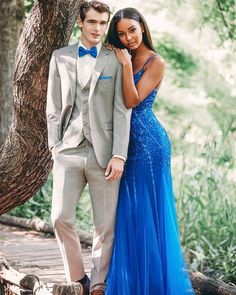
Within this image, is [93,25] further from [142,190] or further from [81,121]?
[142,190]

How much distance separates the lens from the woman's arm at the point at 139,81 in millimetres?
4008

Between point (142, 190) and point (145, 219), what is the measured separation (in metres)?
0.17

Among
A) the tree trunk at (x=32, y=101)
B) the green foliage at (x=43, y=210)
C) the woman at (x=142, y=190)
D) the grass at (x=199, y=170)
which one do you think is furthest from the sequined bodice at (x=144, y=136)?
the green foliage at (x=43, y=210)

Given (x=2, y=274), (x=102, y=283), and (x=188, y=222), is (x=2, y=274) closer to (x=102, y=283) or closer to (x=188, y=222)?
(x=102, y=283)

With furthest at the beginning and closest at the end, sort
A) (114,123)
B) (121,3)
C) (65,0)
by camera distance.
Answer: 1. (121,3)
2. (65,0)
3. (114,123)

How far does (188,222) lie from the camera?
24.4 ft

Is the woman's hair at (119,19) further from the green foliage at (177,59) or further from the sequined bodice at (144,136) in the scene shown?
the green foliage at (177,59)

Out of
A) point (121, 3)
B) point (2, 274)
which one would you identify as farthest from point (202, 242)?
point (121, 3)

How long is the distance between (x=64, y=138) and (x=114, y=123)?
293mm

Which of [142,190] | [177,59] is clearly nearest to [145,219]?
[142,190]

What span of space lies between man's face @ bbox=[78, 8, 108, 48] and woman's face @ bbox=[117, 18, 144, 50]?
0.14 metres

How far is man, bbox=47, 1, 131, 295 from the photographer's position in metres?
4.01

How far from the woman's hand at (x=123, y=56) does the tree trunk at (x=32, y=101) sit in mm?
991

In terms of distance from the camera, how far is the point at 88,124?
13.2 feet
